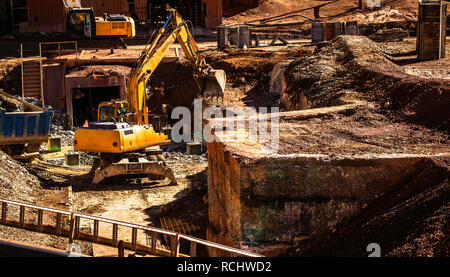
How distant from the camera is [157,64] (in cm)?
2153

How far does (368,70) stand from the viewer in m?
18.4

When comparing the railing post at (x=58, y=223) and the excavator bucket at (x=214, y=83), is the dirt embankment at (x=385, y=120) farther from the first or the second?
the railing post at (x=58, y=223)

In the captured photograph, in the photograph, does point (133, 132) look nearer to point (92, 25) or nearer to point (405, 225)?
point (405, 225)

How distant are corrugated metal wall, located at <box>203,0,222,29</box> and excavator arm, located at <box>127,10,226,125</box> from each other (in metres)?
17.6

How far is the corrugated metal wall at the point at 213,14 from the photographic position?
133 ft

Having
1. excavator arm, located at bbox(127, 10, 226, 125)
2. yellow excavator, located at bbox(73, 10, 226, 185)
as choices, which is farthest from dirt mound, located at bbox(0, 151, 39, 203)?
excavator arm, located at bbox(127, 10, 226, 125)

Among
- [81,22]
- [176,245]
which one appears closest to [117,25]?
Result: [81,22]

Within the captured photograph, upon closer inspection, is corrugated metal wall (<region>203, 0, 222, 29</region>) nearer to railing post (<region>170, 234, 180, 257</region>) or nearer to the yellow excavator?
the yellow excavator

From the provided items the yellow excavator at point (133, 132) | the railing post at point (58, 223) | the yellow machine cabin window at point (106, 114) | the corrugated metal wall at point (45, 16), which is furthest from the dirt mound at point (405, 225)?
the corrugated metal wall at point (45, 16)

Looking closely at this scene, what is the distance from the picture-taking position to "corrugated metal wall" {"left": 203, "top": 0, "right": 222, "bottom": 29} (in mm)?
40438

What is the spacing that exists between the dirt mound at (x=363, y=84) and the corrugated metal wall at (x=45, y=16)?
60.8ft
